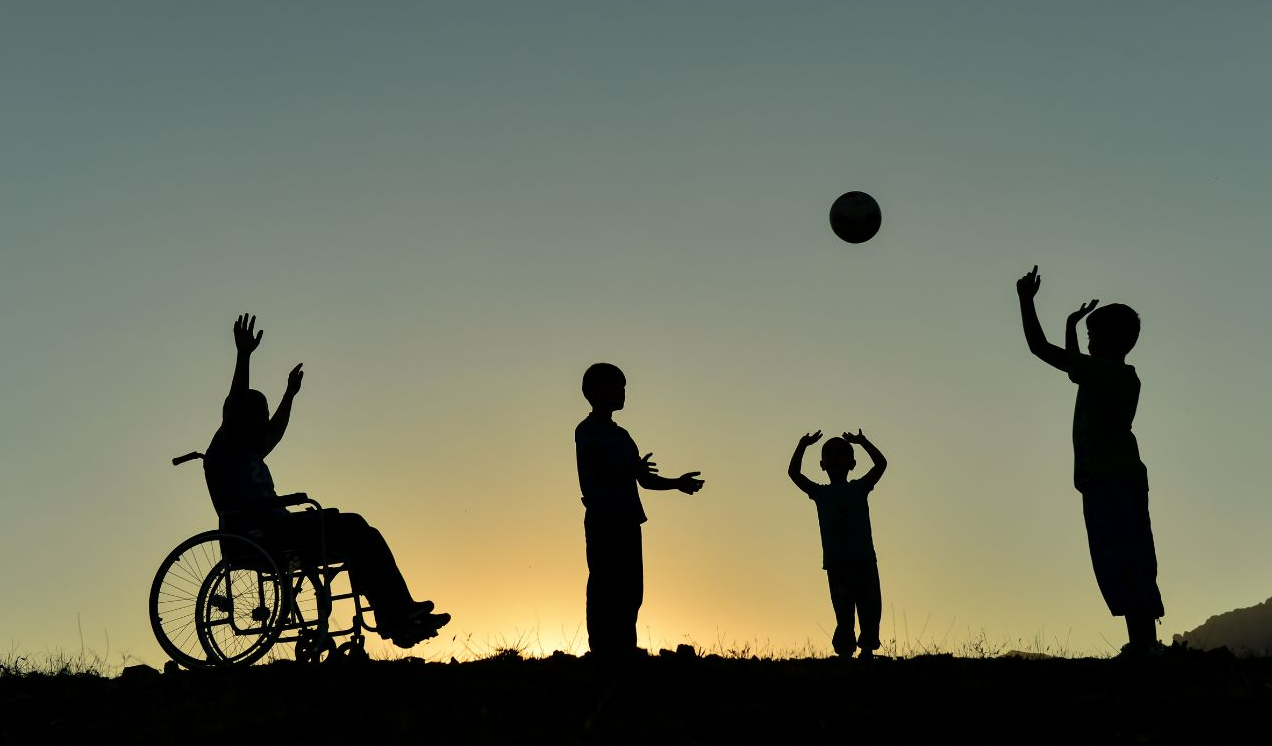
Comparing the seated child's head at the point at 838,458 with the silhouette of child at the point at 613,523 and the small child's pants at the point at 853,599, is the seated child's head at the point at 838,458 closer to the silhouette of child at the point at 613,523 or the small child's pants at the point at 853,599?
the small child's pants at the point at 853,599

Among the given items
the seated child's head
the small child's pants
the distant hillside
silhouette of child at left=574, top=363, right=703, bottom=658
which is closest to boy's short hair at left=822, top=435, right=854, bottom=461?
the seated child's head

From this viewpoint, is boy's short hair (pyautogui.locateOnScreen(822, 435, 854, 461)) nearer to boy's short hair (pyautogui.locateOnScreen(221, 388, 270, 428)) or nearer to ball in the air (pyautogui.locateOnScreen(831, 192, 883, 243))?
ball in the air (pyautogui.locateOnScreen(831, 192, 883, 243))

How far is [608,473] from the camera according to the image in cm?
918

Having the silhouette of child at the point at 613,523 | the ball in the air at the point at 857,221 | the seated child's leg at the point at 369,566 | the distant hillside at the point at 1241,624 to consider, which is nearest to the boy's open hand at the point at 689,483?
the silhouette of child at the point at 613,523

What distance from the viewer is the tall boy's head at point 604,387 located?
936 cm

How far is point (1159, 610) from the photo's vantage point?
29.2ft

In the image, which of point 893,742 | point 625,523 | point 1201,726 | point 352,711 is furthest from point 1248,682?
point 352,711

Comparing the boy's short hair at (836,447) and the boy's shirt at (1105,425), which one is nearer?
the boy's shirt at (1105,425)

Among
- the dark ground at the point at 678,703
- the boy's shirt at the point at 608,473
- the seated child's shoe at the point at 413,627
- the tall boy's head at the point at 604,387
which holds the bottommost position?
the dark ground at the point at 678,703

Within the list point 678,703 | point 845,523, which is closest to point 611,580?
point 678,703

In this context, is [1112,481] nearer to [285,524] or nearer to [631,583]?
[631,583]

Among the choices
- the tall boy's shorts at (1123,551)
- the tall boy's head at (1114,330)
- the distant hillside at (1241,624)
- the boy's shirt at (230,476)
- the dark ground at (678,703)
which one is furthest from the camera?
the distant hillside at (1241,624)

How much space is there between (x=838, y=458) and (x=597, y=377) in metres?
3.23

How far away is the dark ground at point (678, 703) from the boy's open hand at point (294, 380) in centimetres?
242
